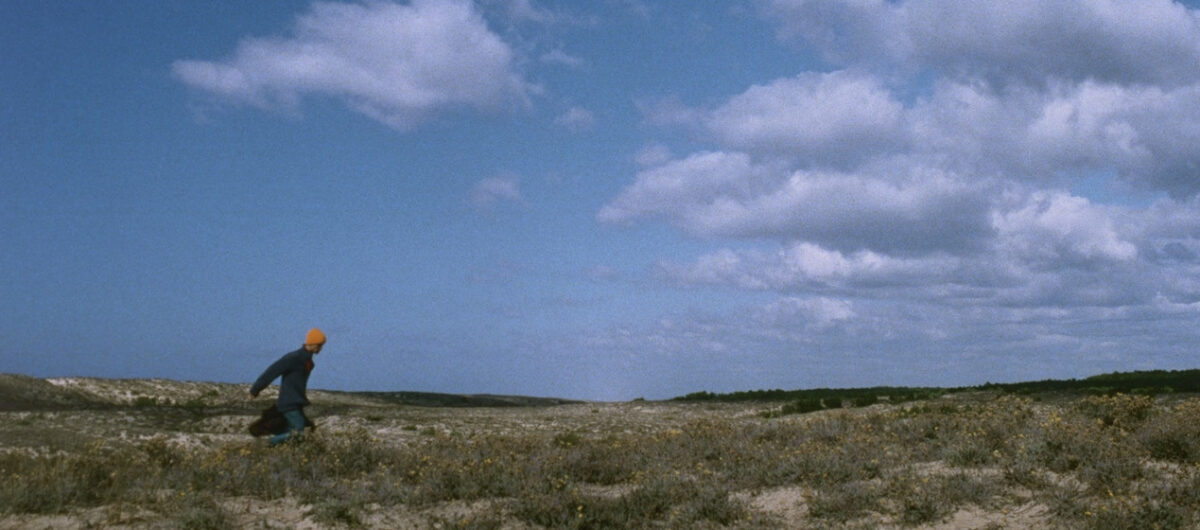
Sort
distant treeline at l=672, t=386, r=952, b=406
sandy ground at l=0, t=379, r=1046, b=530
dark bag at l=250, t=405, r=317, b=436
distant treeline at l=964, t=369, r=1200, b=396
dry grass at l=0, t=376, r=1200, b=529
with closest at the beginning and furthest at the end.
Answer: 1. dry grass at l=0, t=376, r=1200, b=529
2. sandy ground at l=0, t=379, r=1046, b=530
3. dark bag at l=250, t=405, r=317, b=436
4. distant treeline at l=964, t=369, r=1200, b=396
5. distant treeline at l=672, t=386, r=952, b=406

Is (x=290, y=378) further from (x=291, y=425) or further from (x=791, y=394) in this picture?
(x=791, y=394)

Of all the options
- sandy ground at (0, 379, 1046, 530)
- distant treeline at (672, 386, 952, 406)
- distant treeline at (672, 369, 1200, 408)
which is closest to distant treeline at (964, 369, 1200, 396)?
distant treeline at (672, 369, 1200, 408)

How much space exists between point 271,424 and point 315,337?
1.45 meters

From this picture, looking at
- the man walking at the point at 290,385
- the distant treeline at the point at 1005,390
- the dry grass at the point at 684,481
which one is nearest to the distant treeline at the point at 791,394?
the distant treeline at the point at 1005,390

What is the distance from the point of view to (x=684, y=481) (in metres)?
10.8

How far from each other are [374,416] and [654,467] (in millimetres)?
15249

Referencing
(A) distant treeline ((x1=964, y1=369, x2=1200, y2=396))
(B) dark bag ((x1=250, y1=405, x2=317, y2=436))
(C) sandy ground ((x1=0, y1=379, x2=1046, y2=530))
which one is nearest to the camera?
(C) sandy ground ((x1=0, y1=379, x2=1046, y2=530))

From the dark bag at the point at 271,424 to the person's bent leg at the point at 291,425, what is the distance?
0.07 m

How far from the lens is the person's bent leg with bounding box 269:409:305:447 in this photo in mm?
13250

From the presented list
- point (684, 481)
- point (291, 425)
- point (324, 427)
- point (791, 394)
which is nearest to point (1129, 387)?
point (791, 394)

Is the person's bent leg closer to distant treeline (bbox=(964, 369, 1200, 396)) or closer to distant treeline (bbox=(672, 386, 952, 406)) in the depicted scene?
distant treeline (bbox=(964, 369, 1200, 396))

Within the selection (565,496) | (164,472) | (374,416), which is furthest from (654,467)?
(374,416)

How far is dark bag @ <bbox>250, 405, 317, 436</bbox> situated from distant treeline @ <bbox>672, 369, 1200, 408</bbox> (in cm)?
1825

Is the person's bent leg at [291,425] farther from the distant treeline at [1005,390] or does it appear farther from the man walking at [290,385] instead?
the distant treeline at [1005,390]
